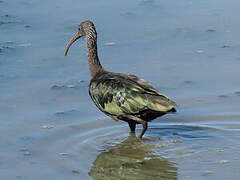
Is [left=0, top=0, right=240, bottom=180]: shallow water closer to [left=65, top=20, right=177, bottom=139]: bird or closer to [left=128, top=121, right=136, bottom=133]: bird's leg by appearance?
[left=128, top=121, right=136, bottom=133]: bird's leg

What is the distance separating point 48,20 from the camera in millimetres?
12766

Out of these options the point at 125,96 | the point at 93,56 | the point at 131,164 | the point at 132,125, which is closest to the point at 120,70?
the point at 93,56

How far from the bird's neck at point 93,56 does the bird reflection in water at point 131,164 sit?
1078 mm

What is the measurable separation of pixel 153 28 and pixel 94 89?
370cm

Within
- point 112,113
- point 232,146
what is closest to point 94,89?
point 112,113

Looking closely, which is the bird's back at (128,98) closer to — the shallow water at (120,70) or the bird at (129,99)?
the bird at (129,99)

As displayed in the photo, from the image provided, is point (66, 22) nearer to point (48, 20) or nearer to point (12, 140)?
point (48, 20)

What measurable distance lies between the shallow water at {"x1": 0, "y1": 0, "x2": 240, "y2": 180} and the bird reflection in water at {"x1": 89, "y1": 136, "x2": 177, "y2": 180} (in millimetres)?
13

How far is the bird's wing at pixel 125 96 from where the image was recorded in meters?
8.36

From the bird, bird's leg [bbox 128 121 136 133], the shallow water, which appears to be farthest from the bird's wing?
the shallow water

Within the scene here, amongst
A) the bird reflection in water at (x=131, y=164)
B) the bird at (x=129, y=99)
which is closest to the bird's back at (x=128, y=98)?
the bird at (x=129, y=99)

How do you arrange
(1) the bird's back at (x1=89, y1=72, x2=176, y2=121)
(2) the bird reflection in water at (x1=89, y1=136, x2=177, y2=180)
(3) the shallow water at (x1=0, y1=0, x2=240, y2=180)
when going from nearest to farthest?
1. (2) the bird reflection in water at (x1=89, y1=136, x2=177, y2=180)
2. (3) the shallow water at (x1=0, y1=0, x2=240, y2=180)
3. (1) the bird's back at (x1=89, y1=72, x2=176, y2=121)

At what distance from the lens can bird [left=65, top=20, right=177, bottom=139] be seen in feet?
27.4

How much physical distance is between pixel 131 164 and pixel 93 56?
1.94 m
